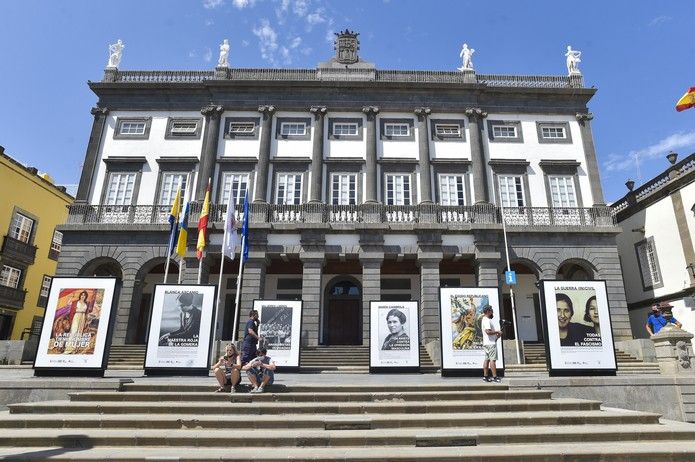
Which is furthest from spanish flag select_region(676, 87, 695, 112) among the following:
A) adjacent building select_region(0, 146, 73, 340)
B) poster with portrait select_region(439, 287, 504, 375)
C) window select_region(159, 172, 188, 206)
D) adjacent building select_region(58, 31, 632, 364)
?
adjacent building select_region(0, 146, 73, 340)

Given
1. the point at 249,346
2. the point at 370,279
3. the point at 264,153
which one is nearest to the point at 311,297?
the point at 370,279

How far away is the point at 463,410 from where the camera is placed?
27.5 feet

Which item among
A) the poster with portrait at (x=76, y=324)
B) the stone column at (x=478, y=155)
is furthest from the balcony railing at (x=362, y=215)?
the poster with portrait at (x=76, y=324)

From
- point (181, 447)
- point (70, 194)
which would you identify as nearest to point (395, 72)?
point (181, 447)

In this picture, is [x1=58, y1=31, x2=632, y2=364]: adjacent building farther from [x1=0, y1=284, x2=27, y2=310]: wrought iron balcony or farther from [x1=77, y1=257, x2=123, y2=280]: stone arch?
[x1=0, y1=284, x2=27, y2=310]: wrought iron balcony

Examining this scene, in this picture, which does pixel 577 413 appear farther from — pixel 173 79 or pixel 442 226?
pixel 173 79

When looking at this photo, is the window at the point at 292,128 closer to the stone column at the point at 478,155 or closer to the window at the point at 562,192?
the stone column at the point at 478,155

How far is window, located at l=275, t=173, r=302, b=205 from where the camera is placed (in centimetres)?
2362

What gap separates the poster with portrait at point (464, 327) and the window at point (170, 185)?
680 inches

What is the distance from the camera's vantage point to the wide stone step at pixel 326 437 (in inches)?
259

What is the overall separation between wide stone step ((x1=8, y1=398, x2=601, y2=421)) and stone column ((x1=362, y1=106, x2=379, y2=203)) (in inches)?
605

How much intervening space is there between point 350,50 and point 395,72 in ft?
10.7

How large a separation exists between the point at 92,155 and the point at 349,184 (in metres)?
15.0

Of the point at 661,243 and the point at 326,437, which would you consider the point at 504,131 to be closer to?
the point at 661,243
